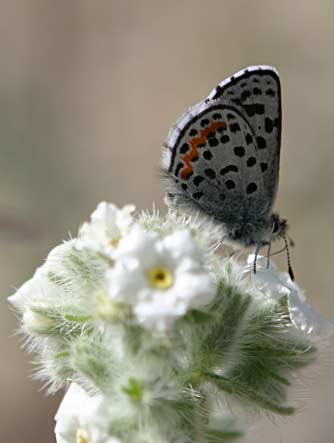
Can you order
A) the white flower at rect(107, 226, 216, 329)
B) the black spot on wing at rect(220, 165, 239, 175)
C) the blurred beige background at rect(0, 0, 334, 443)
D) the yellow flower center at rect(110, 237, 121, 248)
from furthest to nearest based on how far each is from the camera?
1. the blurred beige background at rect(0, 0, 334, 443)
2. the black spot on wing at rect(220, 165, 239, 175)
3. the yellow flower center at rect(110, 237, 121, 248)
4. the white flower at rect(107, 226, 216, 329)

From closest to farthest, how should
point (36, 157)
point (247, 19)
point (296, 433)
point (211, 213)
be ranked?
point (211, 213), point (296, 433), point (36, 157), point (247, 19)

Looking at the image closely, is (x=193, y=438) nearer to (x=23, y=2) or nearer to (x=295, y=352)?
(x=295, y=352)

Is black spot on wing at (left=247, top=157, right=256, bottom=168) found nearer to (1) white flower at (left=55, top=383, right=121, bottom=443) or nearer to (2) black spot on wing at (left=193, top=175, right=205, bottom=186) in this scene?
(2) black spot on wing at (left=193, top=175, right=205, bottom=186)

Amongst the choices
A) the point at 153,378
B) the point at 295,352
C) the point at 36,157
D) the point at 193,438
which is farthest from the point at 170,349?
the point at 36,157

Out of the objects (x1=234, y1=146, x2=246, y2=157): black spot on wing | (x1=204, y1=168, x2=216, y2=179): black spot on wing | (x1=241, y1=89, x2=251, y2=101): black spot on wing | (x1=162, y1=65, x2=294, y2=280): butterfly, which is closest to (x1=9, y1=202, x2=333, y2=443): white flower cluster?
(x1=162, y1=65, x2=294, y2=280): butterfly

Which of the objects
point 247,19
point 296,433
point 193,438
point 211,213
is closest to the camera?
point 193,438

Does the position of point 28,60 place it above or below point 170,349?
above

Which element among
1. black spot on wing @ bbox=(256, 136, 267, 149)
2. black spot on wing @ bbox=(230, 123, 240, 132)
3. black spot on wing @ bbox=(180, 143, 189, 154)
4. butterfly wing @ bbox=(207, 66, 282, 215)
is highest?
butterfly wing @ bbox=(207, 66, 282, 215)
